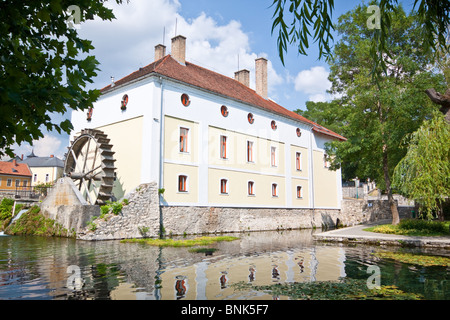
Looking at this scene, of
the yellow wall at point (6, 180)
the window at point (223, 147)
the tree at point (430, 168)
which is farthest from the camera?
the yellow wall at point (6, 180)

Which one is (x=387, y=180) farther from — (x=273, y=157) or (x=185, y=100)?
(x=185, y=100)

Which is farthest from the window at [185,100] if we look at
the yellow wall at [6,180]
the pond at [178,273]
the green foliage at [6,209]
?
the yellow wall at [6,180]

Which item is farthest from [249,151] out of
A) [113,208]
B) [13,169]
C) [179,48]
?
[13,169]

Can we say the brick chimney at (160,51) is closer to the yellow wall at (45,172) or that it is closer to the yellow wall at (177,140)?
the yellow wall at (177,140)

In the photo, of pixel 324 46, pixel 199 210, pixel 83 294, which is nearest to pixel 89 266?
pixel 83 294

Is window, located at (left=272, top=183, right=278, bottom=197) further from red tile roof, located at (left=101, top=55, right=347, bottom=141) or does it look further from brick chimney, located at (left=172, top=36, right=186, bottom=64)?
brick chimney, located at (left=172, top=36, right=186, bottom=64)

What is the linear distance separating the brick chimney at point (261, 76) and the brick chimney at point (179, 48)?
8.79 metres

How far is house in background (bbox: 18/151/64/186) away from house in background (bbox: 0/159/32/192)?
878 cm

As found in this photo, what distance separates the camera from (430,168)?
14.1m

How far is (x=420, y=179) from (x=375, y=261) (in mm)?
5953

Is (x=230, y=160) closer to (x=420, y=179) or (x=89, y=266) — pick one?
(x=420, y=179)

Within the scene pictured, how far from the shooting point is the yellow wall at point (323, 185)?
2999cm

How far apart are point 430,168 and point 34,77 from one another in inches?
582

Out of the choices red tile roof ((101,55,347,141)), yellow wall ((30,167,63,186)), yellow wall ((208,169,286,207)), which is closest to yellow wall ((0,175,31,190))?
yellow wall ((30,167,63,186))
